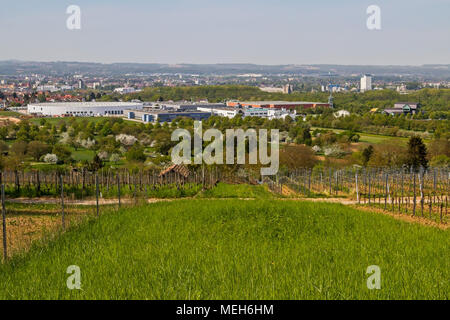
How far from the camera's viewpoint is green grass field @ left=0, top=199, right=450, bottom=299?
6.09 meters

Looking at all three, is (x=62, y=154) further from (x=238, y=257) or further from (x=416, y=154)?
(x=238, y=257)

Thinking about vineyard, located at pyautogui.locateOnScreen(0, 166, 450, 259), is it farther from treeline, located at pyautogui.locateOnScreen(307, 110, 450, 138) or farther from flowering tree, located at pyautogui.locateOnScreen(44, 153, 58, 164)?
treeline, located at pyautogui.locateOnScreen(307, 110, 450, 138)

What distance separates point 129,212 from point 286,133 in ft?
172

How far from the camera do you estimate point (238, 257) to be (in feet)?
25.5

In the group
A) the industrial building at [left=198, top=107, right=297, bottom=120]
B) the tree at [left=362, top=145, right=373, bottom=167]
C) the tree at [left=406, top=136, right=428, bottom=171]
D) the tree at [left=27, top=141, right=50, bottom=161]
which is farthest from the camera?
the industrial building at [left=198, top=107, right=297, bottom=120]

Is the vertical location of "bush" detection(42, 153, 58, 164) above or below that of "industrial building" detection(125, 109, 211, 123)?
below

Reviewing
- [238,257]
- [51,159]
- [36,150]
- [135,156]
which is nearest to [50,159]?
[51,159]

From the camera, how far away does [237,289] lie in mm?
6035

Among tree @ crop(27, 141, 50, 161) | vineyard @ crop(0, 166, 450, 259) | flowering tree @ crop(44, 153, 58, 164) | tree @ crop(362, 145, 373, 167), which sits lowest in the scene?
flowering tree @ crop(44, 153, 58, 164)

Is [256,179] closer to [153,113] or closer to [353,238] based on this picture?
[353,238]

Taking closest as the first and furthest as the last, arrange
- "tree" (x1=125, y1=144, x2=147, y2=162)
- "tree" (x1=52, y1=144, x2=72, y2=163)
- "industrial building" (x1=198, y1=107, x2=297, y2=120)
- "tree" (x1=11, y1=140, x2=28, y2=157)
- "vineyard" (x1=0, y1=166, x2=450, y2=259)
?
"vineyard" (x1=0, y1=166, x2=450, y2=259) < "tree" (x1=125, y1=144, x2=147, y2=162) < "tree" (x1=52, y1=144, x2=72, y2=163) < "tree" (x1=11, y1=140, x2=28, y2=157) < "industrial building" (x1=198, y1=107, x2=297, y2=120)

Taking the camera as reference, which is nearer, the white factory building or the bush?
the bush

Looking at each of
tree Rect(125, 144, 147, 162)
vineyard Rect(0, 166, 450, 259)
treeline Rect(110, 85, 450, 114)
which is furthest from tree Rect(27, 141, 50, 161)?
treeline Rect(110, 85, 450, 114)
